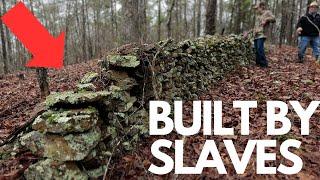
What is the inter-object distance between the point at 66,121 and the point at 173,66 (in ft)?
8.95

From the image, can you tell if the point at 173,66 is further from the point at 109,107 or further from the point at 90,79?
Answer: the point at 109,107

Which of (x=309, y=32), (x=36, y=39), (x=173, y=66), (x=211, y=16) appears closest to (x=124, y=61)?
(x=173, y=66)

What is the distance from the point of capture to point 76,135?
10.6 feet

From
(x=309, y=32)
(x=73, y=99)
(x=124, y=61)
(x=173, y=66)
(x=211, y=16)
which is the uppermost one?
(x=211, y=16)

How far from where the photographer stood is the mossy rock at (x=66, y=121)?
127 inches

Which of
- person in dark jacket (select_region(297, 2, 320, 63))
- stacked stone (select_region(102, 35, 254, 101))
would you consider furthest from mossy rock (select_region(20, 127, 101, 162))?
person in dark jacket (select_region(297, 2, 320, 63))

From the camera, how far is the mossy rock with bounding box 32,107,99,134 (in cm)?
322

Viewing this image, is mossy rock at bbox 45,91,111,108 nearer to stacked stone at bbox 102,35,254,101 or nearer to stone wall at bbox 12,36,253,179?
stone wall at bbox 12,36,253,179

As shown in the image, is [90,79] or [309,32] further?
[309,32]

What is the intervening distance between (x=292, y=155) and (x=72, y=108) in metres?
2.70

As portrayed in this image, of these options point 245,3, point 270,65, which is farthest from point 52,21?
point 270,65

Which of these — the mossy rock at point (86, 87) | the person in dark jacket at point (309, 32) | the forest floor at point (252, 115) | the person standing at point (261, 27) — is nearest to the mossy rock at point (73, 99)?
the mossy rock at point (86, 87)

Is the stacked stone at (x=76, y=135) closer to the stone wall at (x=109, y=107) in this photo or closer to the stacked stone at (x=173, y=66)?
the stone wall at (x=109, y=107)

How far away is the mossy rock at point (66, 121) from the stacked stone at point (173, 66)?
1111mm
